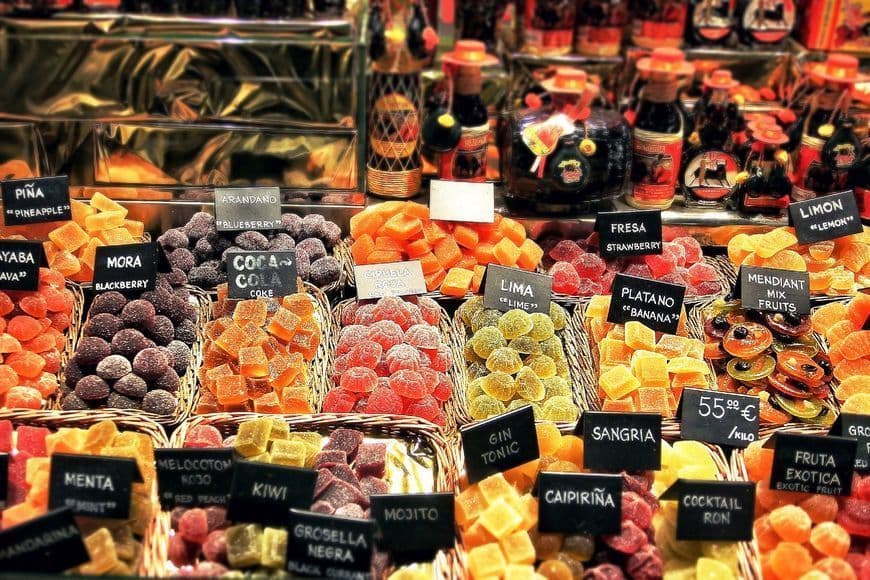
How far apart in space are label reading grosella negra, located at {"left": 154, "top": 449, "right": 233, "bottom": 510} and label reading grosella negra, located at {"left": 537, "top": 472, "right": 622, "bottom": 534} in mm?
596

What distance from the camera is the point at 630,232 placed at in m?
2.41

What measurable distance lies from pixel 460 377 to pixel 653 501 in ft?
2.04

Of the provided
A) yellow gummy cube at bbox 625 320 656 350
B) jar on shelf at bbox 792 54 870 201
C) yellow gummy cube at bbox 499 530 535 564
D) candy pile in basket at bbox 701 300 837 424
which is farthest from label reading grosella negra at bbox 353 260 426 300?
jar on shelf at bbox 792 54 870 201

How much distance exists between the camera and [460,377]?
6.91 feet

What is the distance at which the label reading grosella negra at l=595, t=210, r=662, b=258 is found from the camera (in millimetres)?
2398

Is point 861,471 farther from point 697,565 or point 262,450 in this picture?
point 262,450

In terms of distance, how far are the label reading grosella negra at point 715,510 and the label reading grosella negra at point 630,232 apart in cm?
99

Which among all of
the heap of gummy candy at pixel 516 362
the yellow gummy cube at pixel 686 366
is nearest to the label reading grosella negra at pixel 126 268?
the heap of gummy candy at pixel 516 362

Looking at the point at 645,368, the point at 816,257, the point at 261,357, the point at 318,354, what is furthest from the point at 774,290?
the point at 261,357

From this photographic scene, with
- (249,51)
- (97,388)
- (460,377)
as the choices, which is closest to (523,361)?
(460,377)

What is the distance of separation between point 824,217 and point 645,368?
3.01 ft

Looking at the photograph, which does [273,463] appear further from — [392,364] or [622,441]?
[622,441]

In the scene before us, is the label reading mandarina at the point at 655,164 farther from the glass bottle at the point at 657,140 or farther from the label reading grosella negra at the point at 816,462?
the label reading grosella negra at the point at 816,462

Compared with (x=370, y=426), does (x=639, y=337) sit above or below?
above
